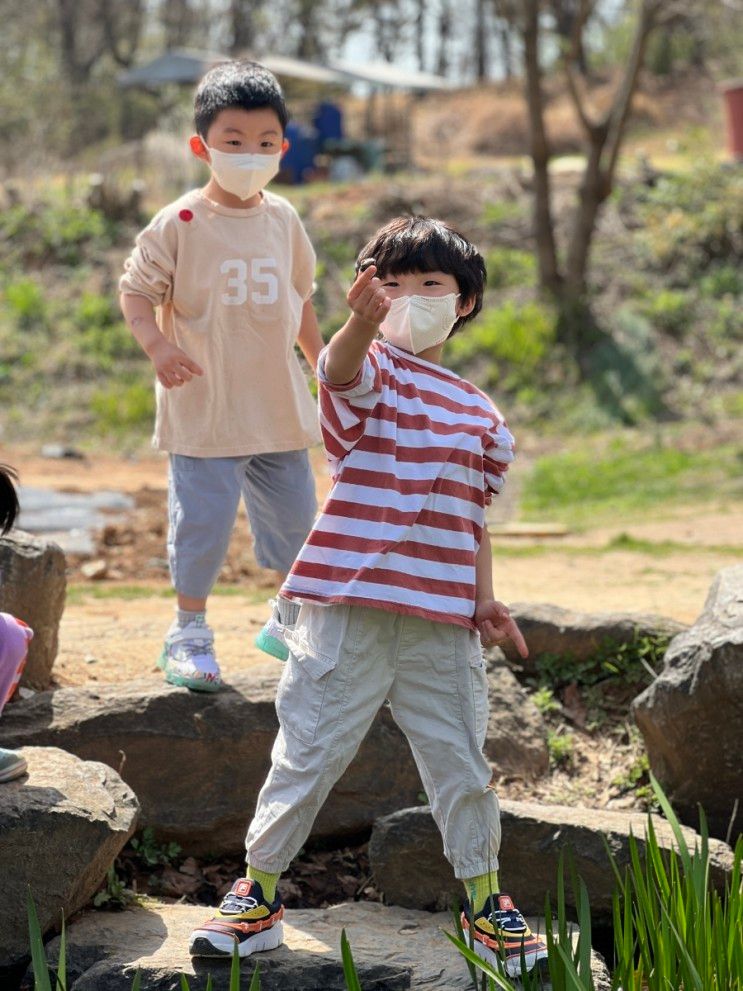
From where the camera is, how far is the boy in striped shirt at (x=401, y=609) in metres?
2.70

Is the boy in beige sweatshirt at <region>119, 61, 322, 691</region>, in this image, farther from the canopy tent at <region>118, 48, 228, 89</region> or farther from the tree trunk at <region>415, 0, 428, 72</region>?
the tree trunk at <region>415, 0, 428, 72</region>

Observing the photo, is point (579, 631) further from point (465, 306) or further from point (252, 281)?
point (465, 306)

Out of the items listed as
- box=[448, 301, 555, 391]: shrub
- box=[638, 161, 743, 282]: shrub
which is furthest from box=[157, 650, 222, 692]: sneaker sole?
box=[638, 161, 743, 282]: shrub

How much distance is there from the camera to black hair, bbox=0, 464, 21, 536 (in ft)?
10.6

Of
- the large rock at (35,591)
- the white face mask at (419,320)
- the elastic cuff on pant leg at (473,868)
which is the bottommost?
the elastic cuff on pant leg at (473,868)

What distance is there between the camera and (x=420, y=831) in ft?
11.3

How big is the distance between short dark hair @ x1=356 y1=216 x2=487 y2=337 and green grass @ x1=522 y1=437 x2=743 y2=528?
21.1ft

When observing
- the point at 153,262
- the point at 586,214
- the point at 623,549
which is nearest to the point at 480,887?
the point at 153,262

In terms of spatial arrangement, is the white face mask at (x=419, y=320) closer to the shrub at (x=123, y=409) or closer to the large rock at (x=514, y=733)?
the large rock at (x=514, y=733)

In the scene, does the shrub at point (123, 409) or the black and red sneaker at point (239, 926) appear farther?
the shrub at point (123, 409)

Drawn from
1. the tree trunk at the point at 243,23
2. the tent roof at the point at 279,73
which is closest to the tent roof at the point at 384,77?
the tent roof at the point at 279,73

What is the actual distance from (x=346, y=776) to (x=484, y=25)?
34792 mm

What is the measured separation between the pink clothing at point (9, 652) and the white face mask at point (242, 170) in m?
1.27

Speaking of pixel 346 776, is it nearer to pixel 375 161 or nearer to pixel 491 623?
pixel 491 623
